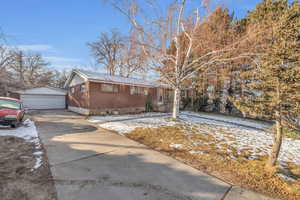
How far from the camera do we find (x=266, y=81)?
→ 3314 mm

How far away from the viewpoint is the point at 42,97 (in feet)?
50.9

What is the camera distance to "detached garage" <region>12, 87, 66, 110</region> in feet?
48.1

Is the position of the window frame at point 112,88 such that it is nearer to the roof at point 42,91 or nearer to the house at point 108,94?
the house at point 108,94

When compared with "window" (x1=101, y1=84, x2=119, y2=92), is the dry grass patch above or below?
below

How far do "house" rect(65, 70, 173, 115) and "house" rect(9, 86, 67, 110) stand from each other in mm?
1666

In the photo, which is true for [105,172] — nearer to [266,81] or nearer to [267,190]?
[267,190]

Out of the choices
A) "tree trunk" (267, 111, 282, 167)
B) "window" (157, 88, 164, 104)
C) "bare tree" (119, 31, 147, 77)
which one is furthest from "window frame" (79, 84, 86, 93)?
"tree trunk" (267, 111, 282, 167)


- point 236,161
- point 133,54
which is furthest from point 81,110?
point 236,161

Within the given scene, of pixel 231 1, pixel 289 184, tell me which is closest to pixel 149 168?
pixel 289 184

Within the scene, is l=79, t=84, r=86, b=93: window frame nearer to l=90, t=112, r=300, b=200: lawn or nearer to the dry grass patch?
l=90, t=112, r=300, b=200: lawn

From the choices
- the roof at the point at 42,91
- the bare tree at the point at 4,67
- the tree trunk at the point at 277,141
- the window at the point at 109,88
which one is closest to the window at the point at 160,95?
the window at the point at 109,88

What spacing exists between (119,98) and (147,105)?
3516 mm

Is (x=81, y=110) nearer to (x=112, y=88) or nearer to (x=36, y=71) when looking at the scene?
(x=112, y=88)

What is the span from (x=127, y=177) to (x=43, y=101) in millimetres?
17773
